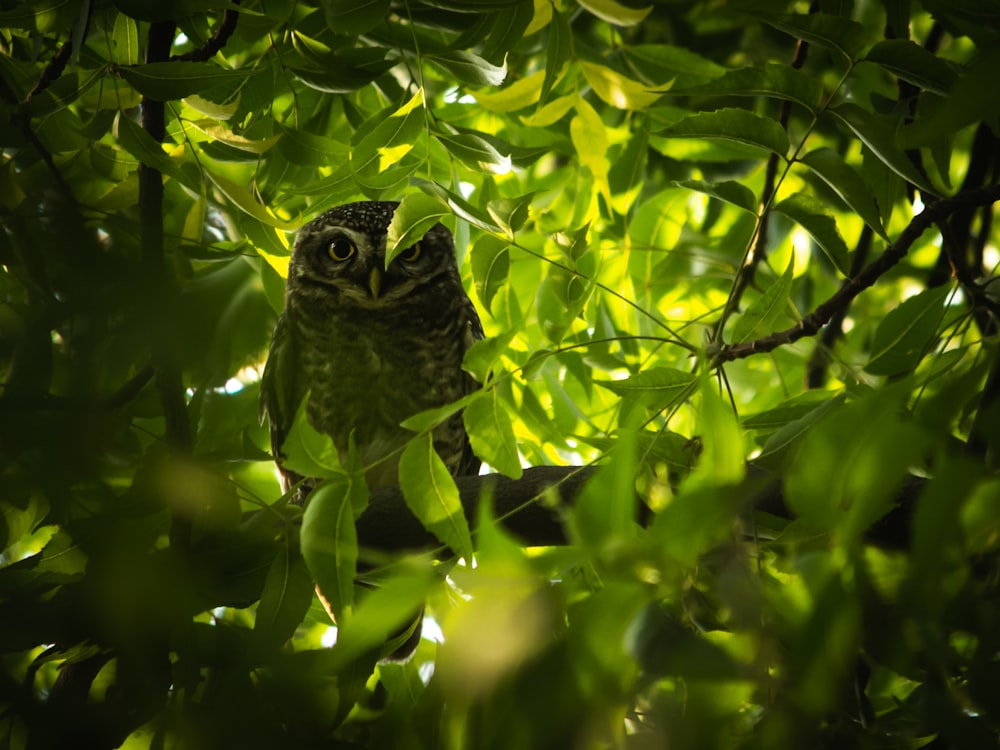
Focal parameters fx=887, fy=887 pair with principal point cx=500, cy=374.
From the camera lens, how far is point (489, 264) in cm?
145

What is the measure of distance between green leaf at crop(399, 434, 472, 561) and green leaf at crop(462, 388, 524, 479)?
9cm

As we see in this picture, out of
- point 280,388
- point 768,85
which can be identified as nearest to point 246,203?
point 768,85

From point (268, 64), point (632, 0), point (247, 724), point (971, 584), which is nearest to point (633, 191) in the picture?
point (632, 0)

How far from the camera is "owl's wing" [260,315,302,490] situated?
2.65 m

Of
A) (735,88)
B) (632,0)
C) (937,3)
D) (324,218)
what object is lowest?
(324,218)

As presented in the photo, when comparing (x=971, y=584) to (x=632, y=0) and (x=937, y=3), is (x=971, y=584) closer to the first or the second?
(x=937, y=3)

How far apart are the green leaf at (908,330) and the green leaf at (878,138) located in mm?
175

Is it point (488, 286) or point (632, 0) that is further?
point (632, 0)

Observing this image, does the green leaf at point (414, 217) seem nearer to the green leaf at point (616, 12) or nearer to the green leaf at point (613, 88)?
the green leaf at point (616, 12)

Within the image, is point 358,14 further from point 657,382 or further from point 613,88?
point 657,382

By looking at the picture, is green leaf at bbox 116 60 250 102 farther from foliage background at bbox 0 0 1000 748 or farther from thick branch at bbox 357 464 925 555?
thick branch at bbox 357 464 925 555

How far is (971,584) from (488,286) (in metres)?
0.88

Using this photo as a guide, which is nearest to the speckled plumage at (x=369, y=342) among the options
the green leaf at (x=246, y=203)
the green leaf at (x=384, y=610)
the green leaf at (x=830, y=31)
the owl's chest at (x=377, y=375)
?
the owl's chest at (x=377, y=375)

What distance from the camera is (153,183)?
1.39 meters
